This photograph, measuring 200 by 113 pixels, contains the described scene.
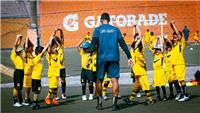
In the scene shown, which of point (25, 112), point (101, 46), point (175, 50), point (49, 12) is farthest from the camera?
point (49, 12)

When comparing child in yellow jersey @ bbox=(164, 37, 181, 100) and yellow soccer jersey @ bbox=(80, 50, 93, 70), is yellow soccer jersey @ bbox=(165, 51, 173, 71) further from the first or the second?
yellow soccer jersey @ bbox=(80, 50, 93, 70)

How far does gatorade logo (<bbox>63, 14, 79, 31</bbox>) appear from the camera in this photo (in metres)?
43.0

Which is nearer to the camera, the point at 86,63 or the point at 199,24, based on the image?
the point at 86,63

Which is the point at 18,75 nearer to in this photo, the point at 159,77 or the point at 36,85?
the point at 36,85

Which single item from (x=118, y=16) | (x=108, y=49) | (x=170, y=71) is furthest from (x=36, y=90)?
(x=118, y=16)

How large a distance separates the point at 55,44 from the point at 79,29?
30472mm

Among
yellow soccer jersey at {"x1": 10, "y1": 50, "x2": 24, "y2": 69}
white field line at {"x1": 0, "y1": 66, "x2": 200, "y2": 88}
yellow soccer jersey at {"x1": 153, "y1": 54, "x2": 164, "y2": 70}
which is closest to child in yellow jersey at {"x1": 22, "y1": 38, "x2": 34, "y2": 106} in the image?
yellow soccer jersey at {"x1": 10, "y1": 50, "x2": 24, "y2": 69}

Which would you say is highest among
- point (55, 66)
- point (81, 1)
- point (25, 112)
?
point (81, 1)

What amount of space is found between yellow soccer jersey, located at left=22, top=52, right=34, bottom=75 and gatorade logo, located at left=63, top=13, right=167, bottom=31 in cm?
3089

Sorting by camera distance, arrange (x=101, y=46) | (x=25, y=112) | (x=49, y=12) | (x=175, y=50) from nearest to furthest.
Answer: (x=101, y=46) < (x=25, y=112) < (x=175, y=50) < (x=49, y=12)

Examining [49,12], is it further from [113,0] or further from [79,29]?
[113,0]

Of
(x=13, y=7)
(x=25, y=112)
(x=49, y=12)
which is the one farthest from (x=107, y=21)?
(x=13, y=7)

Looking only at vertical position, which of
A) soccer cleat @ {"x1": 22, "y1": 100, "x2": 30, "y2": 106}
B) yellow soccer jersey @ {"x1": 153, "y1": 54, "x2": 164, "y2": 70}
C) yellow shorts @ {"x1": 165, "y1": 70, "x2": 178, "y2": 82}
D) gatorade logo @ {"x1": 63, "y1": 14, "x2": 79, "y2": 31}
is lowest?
soccer cleat @ {"x1": 22, "y1": 100, "x2": 30, "y2": 106}

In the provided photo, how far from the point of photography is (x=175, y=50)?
12.4m
